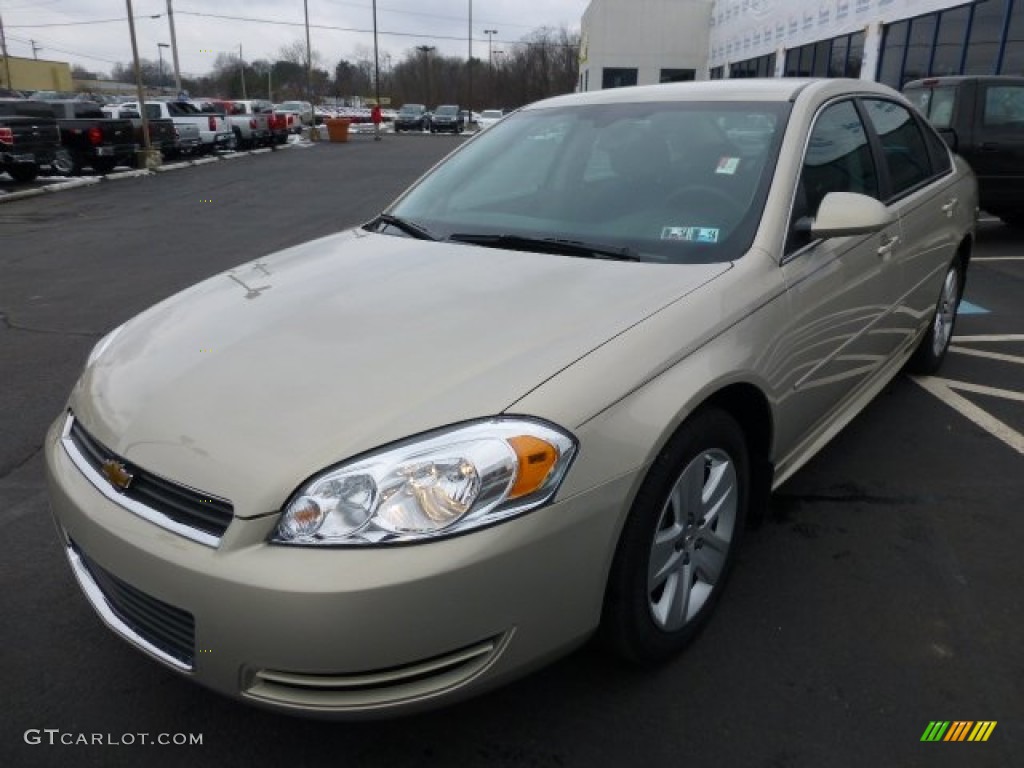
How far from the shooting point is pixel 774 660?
236 cm

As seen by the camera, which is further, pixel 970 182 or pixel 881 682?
pixel 970 182

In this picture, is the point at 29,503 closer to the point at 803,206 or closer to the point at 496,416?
the point at 496,416

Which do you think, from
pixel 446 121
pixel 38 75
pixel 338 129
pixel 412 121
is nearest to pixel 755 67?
pixel 338 129

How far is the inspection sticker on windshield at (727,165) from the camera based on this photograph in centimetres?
280

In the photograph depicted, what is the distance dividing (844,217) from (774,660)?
4.60ft

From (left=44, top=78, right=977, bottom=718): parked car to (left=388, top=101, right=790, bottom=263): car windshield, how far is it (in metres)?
0.01

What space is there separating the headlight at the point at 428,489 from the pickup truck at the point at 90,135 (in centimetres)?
1856

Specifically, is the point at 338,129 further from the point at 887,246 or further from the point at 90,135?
the point at 887,246

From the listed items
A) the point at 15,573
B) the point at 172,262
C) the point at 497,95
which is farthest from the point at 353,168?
the point at 497,95

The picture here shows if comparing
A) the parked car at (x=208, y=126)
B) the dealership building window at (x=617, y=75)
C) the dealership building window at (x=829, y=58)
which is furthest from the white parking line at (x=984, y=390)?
the dealership building window at (x=617, y=75)

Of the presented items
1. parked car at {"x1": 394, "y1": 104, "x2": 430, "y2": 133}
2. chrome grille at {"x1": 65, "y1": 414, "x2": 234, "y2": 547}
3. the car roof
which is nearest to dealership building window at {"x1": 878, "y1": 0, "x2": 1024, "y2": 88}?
the car roof

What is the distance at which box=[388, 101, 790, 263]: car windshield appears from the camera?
266 cm

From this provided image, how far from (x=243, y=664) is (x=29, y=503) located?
213cm

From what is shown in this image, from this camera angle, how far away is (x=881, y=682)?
7.41ft
